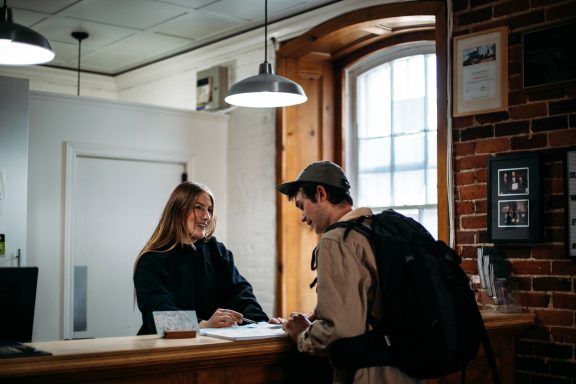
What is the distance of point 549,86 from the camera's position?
12.8ft

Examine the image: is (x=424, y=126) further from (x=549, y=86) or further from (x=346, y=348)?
(x=346, y=348)

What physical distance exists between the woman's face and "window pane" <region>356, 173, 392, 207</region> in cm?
199

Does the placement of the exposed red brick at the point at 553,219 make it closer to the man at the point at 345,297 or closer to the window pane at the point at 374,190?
the window pane at the point at 374,190

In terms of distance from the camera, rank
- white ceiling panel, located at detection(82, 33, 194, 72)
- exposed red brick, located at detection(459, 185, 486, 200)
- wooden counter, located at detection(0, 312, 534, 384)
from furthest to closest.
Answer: white ceiling panel, located at detection(82, 33, 194, 72) < exposed red brick, located at detection(459, 185, 486, 200) < wooden counter, located at detection(0, 312, 534, 384)

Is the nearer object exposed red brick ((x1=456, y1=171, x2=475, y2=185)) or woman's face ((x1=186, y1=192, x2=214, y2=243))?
woman's face ((x1=186, y1=192, x2=214, y2=243))

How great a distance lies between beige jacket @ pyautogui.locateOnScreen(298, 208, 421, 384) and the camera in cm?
243

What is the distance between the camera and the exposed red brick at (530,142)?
155 inches

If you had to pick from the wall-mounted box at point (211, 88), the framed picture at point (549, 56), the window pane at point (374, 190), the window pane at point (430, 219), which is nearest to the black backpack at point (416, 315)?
the framed picture at point (549, 56)

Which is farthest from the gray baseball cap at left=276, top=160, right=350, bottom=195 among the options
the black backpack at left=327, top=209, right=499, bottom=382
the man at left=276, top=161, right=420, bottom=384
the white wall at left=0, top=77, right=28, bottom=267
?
the white wall at left=0, top=77, right=28, bottom=267

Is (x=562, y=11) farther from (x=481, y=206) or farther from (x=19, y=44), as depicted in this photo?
(x=19, y=44)

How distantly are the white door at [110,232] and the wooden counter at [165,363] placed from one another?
10.1 feet

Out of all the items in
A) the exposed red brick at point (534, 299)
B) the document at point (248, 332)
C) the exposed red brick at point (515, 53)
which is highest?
the exposed red brick at point (515, 53)

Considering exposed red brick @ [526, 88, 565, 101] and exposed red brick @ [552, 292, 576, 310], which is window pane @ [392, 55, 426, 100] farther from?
exposed red brick @ [552, 292, 576, 310]

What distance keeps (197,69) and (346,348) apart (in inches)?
188
